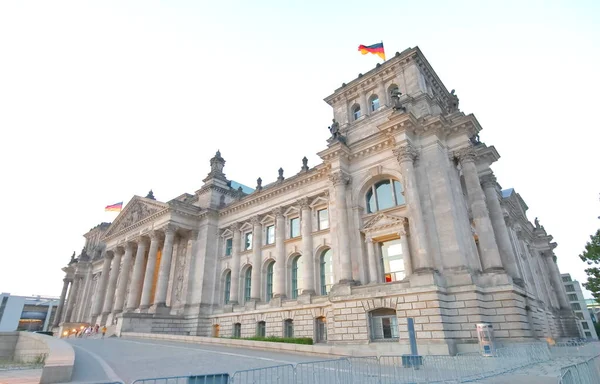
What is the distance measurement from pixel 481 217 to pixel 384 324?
9.70 meters

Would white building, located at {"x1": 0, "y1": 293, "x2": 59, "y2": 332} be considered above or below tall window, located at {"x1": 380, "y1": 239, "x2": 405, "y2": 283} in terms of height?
above

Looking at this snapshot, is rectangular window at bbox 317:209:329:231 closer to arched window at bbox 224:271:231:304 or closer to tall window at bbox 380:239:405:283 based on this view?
tall window at bbox 380:239:405:283

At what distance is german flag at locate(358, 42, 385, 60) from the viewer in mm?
31431

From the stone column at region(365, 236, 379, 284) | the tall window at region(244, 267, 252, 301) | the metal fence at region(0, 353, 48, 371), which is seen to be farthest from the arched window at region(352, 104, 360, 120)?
the metal fence at region(0, 353, 48, 371)

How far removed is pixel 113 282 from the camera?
152 feet

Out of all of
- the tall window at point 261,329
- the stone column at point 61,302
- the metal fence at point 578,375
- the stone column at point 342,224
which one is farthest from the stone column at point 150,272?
the metal fence at point 578,375

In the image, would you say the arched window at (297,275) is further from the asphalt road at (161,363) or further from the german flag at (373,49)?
the german flag at (373,49)

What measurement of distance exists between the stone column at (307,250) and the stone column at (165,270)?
1660cm

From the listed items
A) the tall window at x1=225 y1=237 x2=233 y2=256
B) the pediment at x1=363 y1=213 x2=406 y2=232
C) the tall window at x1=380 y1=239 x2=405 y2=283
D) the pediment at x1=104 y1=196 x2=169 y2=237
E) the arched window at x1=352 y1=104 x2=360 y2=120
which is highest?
the arched window at x1=352 y1=104 x2=360 y2=120

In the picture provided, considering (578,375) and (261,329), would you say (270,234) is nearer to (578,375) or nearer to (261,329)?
(261,329)

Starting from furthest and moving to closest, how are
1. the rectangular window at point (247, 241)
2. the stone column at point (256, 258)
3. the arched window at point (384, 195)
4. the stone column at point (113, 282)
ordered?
the stone column at point (113, 282)
the rectangular window at point (247, 241)
the stone column at point (256, 258)
the arched window at point (384, 195)

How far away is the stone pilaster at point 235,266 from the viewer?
36.7 m

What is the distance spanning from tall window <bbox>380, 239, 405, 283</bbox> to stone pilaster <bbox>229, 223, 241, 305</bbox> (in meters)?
17.9

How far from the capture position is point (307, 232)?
32250mm
